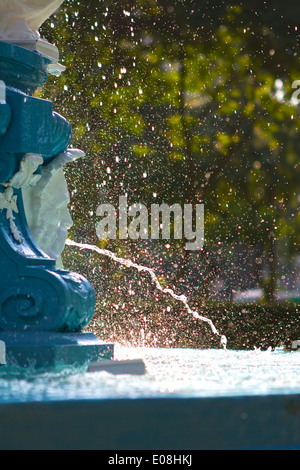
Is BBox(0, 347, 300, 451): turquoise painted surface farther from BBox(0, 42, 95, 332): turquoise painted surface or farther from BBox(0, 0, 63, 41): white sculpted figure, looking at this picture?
BBox(0, 0, 63, 41): white sculpted figure

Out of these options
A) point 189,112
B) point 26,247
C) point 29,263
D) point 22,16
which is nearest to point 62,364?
point 29,263

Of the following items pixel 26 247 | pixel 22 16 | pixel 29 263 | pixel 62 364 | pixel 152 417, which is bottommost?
pixel 152 417

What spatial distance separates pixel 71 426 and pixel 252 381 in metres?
1.17

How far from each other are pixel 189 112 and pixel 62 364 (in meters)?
14.1

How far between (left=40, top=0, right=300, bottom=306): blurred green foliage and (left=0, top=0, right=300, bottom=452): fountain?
34.6 ft

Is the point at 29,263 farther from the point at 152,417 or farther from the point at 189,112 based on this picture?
the point at 189,112

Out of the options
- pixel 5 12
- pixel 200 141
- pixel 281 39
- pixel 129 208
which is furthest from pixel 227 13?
pixel 5 12

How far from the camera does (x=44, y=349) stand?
5.19m

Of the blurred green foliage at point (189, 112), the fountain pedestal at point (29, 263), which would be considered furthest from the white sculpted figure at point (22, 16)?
the blurred green foliage at point (189, 112)

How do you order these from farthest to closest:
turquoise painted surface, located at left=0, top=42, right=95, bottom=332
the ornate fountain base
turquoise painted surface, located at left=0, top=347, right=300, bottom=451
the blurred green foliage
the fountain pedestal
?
the blurred green foliage
turquoise painted surface, located at left=0, top=42, right=95, bottom=332
the fountain pedestal
the ornate fountain base
turquoise painted surface, located at left=0, top=347, right=300, bottom=451

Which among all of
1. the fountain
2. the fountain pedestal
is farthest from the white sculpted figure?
the fountain pedestal

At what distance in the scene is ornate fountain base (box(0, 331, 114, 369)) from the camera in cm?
519
